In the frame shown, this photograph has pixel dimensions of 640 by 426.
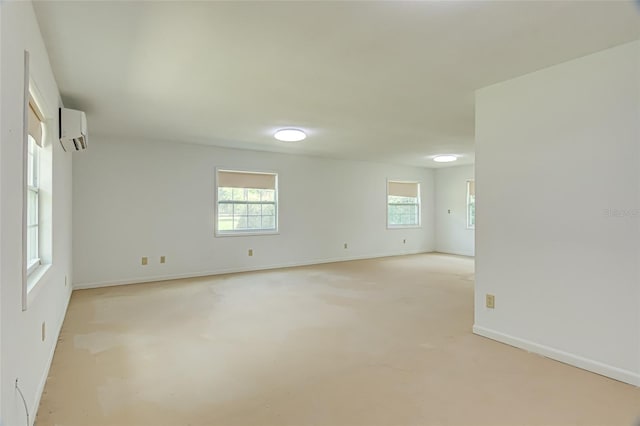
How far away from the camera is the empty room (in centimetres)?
183

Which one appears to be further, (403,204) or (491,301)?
(403,204)

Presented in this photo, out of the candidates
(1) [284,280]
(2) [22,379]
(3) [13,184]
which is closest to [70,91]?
(3) [13,184]

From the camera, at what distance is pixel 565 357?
98.1 inches

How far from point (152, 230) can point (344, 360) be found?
161 inches

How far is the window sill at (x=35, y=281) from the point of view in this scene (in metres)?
1.91

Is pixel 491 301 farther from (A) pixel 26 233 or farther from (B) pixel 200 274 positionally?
(B) pixel 200 274

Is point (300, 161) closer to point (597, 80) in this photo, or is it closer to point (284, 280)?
point (284, 280)

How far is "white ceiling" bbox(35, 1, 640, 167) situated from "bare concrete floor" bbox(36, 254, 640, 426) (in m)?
2.21

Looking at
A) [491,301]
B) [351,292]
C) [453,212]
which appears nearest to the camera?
[491,301]

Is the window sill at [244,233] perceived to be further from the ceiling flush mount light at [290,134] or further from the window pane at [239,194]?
the ceiling flush mount light at [290,134]

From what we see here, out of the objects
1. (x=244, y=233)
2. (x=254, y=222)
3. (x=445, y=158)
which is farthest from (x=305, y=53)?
(x=445, y=158)

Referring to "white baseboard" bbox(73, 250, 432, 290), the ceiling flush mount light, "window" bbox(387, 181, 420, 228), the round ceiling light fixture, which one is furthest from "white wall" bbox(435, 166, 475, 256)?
the ceiling flush mount light

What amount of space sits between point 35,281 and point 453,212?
27.1 feet

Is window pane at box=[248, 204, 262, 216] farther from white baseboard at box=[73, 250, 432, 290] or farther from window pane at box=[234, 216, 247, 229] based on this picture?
white baseboard at box=[73, 250, 432, 290]
